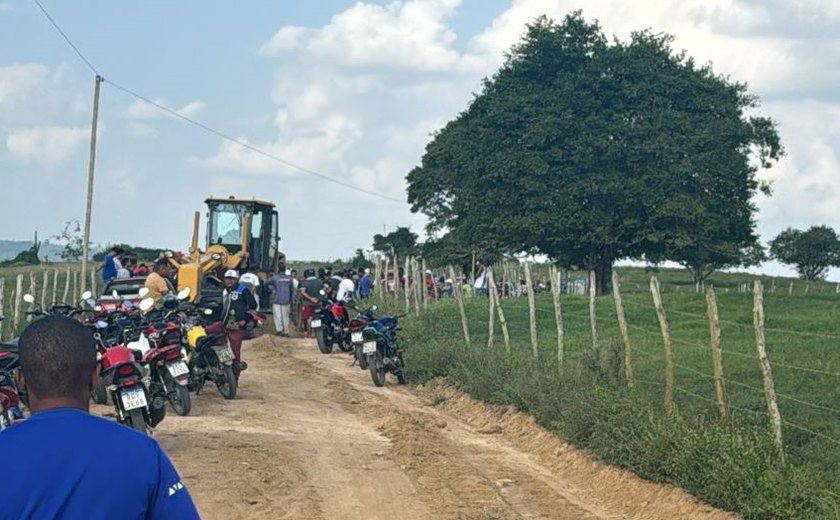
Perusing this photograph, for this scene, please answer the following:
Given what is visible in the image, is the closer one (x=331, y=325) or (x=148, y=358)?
(x=148, y=358)

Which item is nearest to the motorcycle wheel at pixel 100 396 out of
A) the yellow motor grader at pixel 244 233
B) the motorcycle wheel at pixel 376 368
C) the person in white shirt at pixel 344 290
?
the motorcycle wheel at pixel 376 368

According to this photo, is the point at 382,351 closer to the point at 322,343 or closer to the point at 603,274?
the point at 322,343

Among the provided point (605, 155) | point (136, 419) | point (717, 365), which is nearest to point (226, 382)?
point (136, 419)

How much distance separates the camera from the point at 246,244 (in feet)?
97.7

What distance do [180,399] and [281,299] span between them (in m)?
13.3

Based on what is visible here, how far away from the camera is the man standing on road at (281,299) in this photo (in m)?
27.2

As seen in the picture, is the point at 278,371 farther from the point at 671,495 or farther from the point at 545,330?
the point at 671,495

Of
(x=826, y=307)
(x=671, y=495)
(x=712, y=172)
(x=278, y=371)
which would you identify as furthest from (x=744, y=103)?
(x=671, y=495)

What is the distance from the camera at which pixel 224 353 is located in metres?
15.6

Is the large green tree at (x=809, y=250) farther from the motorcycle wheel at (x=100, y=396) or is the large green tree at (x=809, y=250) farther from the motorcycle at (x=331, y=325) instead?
the motorcycle wheel at (x=100, y=396)

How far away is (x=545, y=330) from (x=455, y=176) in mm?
20480

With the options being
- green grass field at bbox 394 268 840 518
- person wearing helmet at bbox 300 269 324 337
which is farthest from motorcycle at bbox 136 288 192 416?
person wearing helmet at bbox 300 269 324 337

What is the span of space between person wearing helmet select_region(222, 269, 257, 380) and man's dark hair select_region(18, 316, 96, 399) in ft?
41.3

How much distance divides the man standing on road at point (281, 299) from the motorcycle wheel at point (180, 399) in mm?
12913
